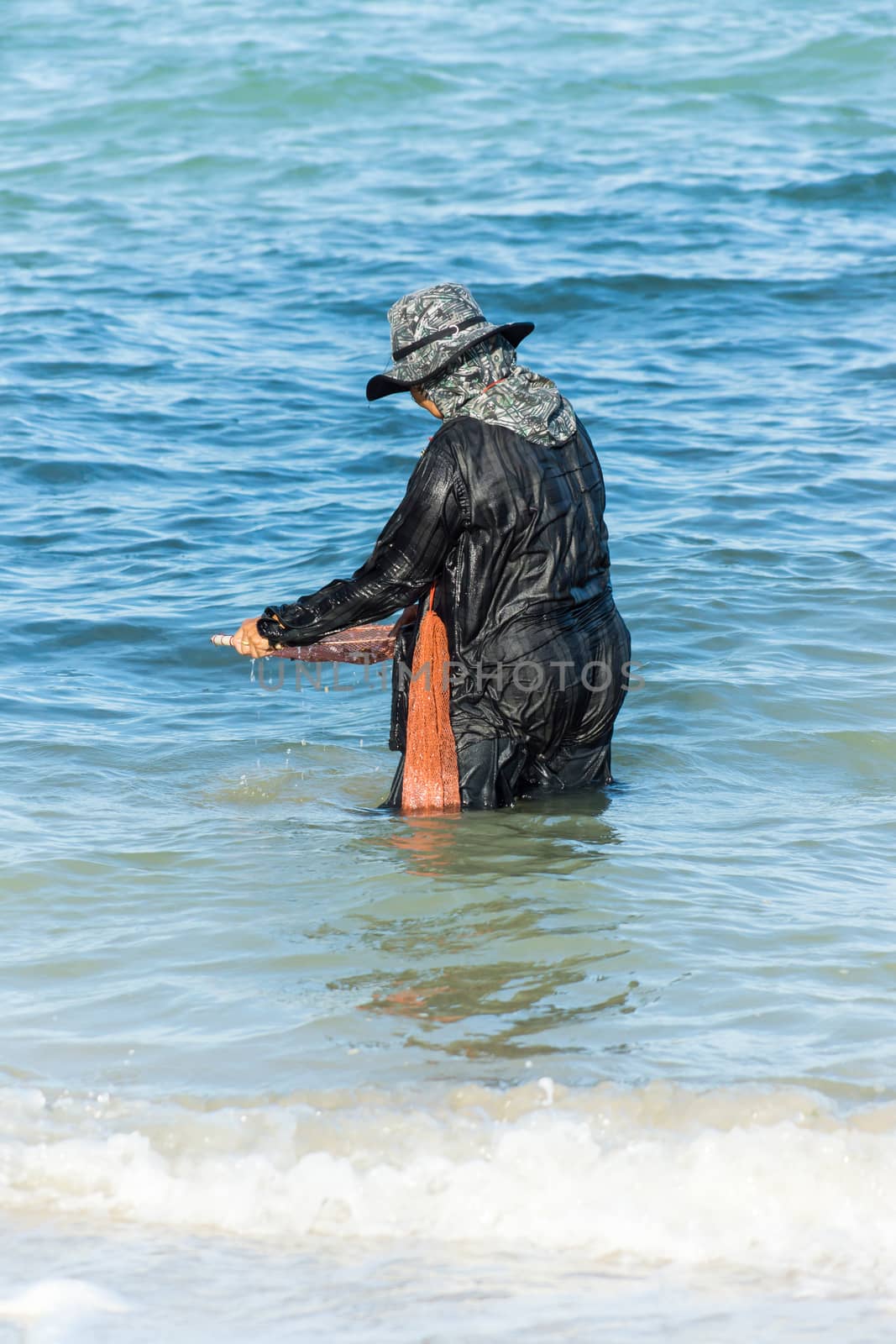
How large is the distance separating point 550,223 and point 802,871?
12.1 metres

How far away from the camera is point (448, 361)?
4203 millimetres

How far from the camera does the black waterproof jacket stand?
428 cm

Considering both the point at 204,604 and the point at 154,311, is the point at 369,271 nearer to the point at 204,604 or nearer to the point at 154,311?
the point at 154,311

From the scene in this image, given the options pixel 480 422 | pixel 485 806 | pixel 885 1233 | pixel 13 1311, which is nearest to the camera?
pixel 13 1311

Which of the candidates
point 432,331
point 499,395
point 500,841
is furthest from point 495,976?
point 432,331

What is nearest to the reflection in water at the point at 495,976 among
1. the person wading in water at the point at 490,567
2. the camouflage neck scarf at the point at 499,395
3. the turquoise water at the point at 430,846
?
the turquoise water at the point at 430,846

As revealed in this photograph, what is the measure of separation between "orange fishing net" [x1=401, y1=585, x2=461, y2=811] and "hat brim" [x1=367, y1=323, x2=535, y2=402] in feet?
1.98

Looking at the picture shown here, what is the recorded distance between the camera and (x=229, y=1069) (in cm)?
334

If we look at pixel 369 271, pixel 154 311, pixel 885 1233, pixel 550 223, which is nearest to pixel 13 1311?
pixel 885 1233

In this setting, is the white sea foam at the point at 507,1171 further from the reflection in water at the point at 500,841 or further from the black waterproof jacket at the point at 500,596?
the black waterproof jacket at the point at 500,596

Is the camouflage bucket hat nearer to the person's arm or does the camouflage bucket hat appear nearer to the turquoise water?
the person's arm

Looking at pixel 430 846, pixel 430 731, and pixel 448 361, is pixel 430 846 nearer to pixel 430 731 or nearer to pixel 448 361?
pixel 430 731

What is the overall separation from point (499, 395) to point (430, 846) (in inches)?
52.8

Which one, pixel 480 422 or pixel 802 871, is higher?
pixel 480 422
